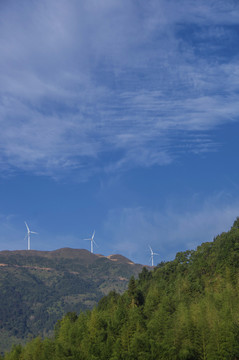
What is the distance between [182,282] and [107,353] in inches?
2615

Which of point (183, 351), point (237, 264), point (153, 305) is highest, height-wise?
point (237, 264)

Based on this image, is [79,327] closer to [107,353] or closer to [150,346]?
[107,353]

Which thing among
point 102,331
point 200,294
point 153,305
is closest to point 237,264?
point 200,294

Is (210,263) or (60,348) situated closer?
(60,348)

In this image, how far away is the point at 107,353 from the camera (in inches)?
4806

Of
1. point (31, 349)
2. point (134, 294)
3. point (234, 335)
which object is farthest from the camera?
point (134, 294)

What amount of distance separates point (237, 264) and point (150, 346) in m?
66.8

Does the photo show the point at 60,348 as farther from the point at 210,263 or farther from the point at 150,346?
the point at 210,263

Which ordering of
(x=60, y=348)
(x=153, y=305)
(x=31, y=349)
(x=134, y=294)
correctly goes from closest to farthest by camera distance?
(x=60, y=348) → (x=31, y=349) → (x=153, y=305) → (x=134, y=294)

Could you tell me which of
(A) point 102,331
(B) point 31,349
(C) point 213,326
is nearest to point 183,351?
(C) point 213,326

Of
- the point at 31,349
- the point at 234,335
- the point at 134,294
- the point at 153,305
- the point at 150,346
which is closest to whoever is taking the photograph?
the point at 234,335

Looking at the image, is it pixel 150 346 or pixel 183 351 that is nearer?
pixel 183 351

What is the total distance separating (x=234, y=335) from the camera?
10562cm

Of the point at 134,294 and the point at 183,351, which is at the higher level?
the point at 134,294
